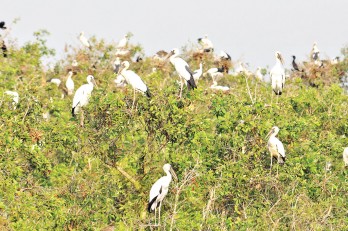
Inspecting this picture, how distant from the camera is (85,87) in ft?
57.3

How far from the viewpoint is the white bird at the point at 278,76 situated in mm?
20172

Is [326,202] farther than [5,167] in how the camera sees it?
Yes

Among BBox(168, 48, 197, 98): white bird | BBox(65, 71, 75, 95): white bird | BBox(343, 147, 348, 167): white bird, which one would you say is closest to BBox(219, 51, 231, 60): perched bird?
BBox(65, 71, 75, 95): white bird

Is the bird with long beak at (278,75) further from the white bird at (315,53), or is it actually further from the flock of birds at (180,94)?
the white bird at (315,53)

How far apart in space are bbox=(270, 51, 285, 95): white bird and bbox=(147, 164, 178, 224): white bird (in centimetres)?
679

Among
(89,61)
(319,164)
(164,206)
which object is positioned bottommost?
(89,61)

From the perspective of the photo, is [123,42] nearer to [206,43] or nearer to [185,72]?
[206,43]

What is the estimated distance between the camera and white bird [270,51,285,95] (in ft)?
66.2

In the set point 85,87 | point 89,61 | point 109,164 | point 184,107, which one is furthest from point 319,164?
point 89,61

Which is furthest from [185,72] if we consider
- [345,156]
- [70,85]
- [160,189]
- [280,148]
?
[70,85]

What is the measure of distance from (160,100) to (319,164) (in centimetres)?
270

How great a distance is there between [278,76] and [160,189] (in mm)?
7676

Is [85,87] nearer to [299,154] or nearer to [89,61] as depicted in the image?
[299,154]

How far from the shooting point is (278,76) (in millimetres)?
20516
